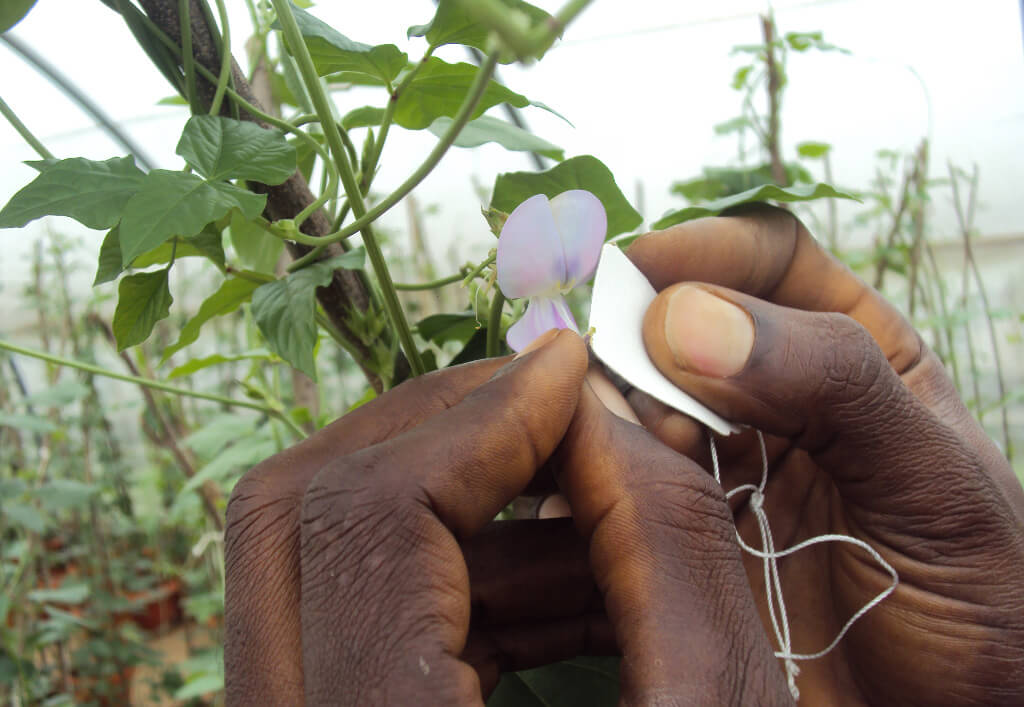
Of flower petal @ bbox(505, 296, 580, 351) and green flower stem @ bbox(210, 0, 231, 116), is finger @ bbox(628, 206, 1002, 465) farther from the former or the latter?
green flower stem @ bbox(210, 0, 231, 116)

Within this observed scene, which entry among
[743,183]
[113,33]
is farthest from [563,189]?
[113,33]

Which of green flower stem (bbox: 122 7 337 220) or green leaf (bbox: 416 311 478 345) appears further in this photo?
green leaf (bbox: 416 311 478 345)

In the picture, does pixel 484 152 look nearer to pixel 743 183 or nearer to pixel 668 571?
pixel 743 183

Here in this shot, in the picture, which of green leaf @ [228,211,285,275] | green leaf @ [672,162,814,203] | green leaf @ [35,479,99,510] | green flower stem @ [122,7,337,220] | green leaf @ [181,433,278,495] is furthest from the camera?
green leaf @ [35,479,99,510]

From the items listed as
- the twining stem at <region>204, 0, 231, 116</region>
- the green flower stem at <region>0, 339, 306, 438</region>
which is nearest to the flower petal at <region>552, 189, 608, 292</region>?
the twining stem at <region>204, 0, 231, 116</region>

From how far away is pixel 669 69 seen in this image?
2842mm

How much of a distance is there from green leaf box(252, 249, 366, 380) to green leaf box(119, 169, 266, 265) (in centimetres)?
8

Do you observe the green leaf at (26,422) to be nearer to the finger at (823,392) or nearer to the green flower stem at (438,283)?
the green flower stem at (438,283)

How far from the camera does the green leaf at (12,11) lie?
1.20 ft

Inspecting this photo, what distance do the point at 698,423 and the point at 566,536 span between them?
0.13 meters

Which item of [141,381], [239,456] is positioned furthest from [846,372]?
[239,456]

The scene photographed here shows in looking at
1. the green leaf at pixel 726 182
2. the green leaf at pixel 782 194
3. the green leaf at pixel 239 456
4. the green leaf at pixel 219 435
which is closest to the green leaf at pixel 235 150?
the green leaf at pixel 782 194

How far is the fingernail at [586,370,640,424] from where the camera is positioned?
0.50 meters

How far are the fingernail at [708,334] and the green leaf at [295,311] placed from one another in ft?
0.74
